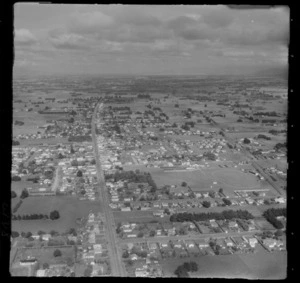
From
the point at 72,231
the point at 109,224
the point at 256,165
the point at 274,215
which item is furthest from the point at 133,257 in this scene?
the point at 256,165

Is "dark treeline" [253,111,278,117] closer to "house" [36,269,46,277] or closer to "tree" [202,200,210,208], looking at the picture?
"tree" [202,200,210,208]

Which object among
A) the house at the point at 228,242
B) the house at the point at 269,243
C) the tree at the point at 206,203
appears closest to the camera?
the house at the point at 269,243

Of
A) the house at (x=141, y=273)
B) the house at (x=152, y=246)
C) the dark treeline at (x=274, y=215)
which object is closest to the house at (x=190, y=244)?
the house at (x=152, y=246)

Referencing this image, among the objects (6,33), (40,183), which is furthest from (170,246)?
(6,33)

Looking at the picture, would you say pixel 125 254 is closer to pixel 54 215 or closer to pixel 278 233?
pixel 54 215

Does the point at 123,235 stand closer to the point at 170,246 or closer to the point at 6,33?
the point at 170,246

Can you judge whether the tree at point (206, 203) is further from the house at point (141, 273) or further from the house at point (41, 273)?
the house at point (41, 273)

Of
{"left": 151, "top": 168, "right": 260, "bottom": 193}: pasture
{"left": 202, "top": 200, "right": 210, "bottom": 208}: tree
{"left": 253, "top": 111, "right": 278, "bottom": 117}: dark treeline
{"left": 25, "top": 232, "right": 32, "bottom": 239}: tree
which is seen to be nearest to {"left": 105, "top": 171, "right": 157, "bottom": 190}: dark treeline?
{"left": 151, "top": 168, "right": 260, "bottom": 193}: pasture
